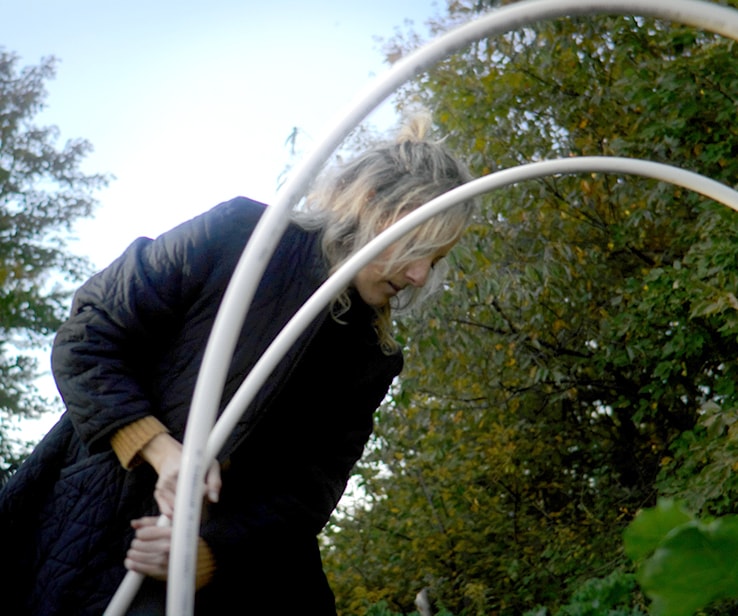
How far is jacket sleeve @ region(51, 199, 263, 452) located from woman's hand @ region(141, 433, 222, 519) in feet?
0.18

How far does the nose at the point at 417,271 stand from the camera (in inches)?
65.2

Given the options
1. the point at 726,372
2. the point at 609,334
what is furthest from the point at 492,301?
the point at 726,372

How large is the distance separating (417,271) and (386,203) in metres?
0.14

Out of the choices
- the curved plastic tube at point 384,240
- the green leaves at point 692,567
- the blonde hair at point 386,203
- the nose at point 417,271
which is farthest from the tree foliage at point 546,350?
the green leaves at point 692,567

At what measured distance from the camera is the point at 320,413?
1.80 metres

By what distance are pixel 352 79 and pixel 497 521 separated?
9.52 ft

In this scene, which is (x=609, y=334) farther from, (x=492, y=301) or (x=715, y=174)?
(x=715, y=174)

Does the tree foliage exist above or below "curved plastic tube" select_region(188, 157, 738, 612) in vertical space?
above

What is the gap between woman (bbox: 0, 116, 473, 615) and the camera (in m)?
1.60

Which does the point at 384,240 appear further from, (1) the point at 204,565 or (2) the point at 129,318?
(1) the point at 204,565

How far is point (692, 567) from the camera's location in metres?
0.79

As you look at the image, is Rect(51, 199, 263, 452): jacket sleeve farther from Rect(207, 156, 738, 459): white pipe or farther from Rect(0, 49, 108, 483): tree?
Rect(0, 49, 108, 483): tree

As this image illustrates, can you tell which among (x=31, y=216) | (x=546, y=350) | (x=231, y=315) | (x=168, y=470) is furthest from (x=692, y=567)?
(x=31, y=216)

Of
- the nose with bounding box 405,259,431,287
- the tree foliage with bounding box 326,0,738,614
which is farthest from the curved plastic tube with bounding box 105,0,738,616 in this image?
the tree foliage with bounding box 326,0,738,614
